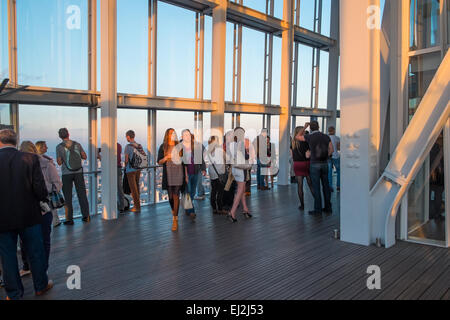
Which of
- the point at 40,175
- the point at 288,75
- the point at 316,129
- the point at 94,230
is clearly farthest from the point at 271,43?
the point at 40,175

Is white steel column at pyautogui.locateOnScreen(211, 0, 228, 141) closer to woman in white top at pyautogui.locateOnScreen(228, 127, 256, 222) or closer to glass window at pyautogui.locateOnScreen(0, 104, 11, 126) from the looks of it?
woman in white top at pyautogui.locateOnScreen(228, 127, 256, 222)

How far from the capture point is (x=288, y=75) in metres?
12.4

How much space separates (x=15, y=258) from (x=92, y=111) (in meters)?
4.90

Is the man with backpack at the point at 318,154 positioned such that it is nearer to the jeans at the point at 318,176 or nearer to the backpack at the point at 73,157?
the jeans at the point at 318,176

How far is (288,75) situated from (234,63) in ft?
6.59

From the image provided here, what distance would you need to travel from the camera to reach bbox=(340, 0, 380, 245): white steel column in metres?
5.57

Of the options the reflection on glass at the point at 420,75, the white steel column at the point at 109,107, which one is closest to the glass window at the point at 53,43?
the white steel column at the point at 109,107

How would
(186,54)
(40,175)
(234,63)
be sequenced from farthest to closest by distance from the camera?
(234,63) → (186,54) → (40,175)

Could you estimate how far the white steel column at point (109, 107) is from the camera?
7.46 m

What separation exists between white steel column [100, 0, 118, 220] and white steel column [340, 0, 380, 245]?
4.56 m

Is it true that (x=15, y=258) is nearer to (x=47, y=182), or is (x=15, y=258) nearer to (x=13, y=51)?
(x=47, y=182)

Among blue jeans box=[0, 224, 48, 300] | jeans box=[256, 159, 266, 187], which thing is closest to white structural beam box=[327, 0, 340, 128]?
jeans box=[256, 159, 266, 187]

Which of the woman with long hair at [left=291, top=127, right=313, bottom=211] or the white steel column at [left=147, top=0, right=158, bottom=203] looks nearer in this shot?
the woman with long hair at [left=291, top=127, right=313, bottom=211]

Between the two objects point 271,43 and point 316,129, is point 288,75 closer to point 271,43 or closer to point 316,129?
point 271,43
